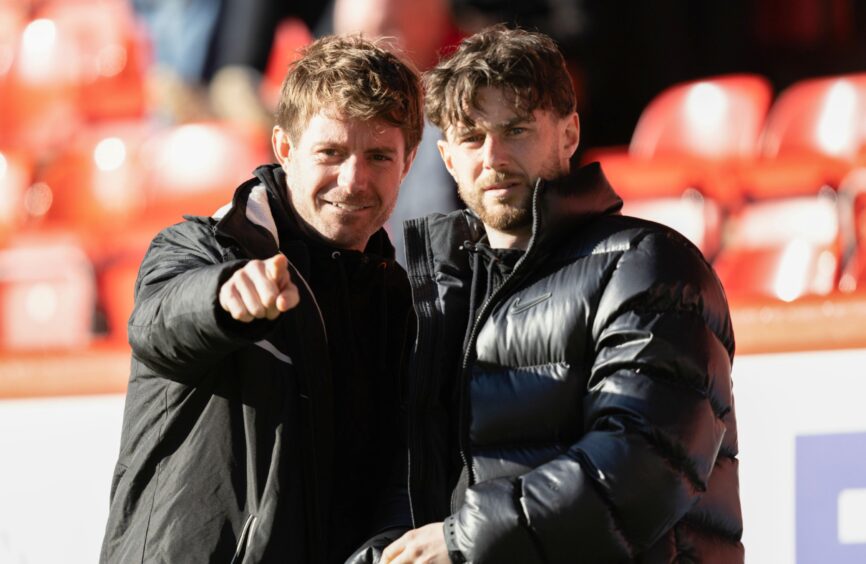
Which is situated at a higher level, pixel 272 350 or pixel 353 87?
pixel 353 87

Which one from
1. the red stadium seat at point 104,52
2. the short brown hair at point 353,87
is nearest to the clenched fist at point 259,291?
the short brown hair at point 353,87

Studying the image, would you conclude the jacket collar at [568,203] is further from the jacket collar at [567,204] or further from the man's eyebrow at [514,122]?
the man's eyebrow at [514,122]

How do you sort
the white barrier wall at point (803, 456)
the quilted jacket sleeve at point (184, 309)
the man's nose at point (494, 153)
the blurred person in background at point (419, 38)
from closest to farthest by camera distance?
the quilted jacket sleeve at point (184, 309) < the man's nose at point (494, 153) < the white barrier wall at point (803, 456) < the blurred person in background at point (419, 38)

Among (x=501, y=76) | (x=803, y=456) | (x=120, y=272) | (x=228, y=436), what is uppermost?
(x=501, y=76)

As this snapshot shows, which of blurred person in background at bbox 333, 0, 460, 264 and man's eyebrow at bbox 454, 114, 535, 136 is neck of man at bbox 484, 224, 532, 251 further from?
blurred person in background at bbox 333, 0, 460, 264

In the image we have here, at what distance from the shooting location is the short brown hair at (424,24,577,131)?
79.5 inches

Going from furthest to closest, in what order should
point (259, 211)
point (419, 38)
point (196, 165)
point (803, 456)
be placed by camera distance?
point (196, 165) < point (419, 38) < point (803, 456) < point (259, 211)

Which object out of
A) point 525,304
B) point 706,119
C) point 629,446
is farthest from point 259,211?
point 706,119

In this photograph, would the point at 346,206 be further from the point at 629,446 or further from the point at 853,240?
the point at 853,240

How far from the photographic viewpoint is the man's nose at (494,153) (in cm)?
200

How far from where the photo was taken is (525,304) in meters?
1.91

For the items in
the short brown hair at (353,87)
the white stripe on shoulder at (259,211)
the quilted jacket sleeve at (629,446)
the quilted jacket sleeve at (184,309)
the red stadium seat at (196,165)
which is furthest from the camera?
the red stadium seat at (196,165)

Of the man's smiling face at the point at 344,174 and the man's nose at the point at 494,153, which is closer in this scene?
the man's nose at the point at 494,153

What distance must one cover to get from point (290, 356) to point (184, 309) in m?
0.26
